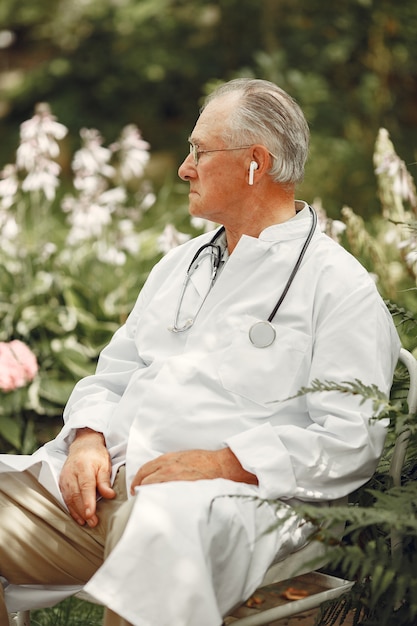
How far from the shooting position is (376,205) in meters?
7.49

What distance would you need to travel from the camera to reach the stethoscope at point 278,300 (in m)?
2.30

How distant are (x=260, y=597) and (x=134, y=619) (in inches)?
15.4

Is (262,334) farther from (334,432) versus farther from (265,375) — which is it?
(334,432)

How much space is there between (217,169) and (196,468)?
79cm

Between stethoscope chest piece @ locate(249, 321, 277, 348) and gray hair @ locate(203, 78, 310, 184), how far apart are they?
1.35 ft

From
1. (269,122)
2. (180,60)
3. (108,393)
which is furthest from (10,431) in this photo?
(180,60)

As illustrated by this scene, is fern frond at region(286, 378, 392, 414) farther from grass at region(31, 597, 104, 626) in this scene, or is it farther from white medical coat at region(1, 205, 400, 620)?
grass at region(31, 597, 104, 626)

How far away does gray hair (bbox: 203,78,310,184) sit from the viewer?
7.94 ft

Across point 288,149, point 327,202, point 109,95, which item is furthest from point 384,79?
point 288,149

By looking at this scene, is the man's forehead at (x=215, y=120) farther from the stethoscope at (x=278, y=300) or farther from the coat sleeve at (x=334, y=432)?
the coat sleeve at (x=334, y=432)

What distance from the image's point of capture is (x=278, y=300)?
7.68 feet

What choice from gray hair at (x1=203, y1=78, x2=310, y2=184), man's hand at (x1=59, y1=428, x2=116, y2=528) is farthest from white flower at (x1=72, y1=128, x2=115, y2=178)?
man's hand at (x1=59, y1=428, x2=116, y2=528)

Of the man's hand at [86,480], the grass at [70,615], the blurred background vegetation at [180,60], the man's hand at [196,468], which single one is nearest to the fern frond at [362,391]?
the man's hand at [196,468]

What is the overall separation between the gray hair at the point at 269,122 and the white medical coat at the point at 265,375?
0.54 feet
